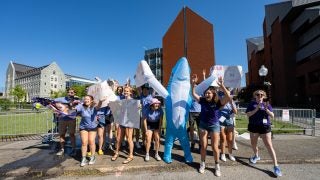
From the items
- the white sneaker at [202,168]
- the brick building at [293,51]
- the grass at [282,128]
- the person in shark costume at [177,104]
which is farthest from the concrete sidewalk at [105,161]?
the brick building at [293,51]

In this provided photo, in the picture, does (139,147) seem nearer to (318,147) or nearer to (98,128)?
(98,128)

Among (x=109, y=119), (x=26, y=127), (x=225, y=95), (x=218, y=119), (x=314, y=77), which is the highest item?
(x=314, y=77)

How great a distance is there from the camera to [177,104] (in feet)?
19.4

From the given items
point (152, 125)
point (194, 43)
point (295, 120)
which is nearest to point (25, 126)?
→ point (152, 125)

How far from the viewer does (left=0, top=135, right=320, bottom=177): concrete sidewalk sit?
5270 mm

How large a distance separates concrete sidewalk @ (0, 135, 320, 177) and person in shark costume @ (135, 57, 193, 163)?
0.39 metres

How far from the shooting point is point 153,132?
6219 millimetres

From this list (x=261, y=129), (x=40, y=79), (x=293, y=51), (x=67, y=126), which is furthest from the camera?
(x=40, y=79)

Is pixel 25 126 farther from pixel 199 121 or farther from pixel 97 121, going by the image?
pixel 199 121

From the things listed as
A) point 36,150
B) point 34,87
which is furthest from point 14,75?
point 36,150

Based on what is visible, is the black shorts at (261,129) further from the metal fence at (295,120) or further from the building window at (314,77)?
the building window at (314,77)

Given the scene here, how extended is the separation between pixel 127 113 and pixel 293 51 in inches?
1750

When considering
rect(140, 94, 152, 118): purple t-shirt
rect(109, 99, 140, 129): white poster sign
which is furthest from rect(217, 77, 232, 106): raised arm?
rect(109, 99, 140, 129): white poster sign

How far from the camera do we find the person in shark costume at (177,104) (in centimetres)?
585
